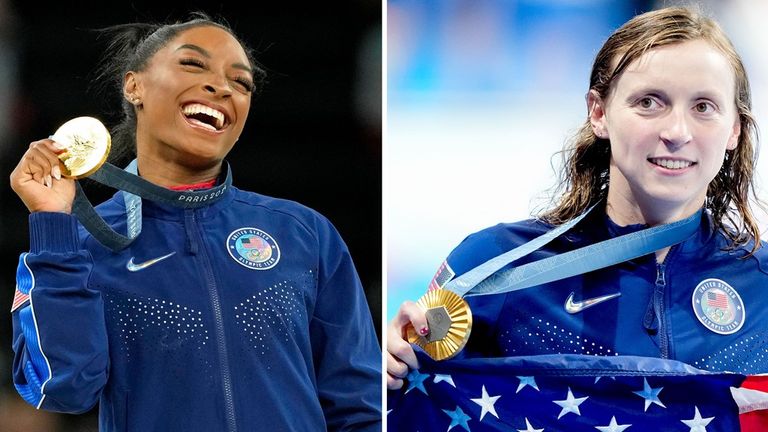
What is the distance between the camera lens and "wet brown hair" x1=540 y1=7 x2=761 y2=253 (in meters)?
2.72

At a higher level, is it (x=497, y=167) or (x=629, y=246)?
(x=497, y=167)

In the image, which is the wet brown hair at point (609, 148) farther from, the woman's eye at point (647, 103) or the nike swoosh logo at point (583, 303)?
the nike swoosh logo at point (583, 303)

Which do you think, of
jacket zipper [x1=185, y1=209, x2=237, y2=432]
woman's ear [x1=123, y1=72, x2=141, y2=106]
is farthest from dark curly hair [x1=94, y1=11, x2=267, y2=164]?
jacket zipper [x1=185, y1=209, x2=237, y2=432]

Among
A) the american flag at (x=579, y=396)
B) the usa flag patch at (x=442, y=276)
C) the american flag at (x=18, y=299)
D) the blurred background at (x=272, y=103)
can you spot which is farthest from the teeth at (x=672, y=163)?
the american flag at (x=18, y=299)

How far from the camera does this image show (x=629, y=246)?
269 cm

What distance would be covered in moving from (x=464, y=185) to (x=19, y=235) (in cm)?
126

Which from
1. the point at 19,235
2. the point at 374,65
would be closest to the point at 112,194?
the point at 19,235

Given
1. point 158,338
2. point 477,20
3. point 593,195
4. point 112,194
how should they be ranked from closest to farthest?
point 158,338 → point 112,194 → point 593,195 → point 477,20

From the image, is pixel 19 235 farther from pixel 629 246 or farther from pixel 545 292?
pixel 629 246

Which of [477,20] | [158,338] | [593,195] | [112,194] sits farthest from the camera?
[477,20]

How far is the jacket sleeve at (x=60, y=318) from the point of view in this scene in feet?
7.48

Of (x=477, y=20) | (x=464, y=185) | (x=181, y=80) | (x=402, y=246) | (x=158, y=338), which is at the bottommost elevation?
(x=158, y=338)

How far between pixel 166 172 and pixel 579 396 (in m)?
1.21

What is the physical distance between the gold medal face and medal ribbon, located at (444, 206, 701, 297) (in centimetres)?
97
